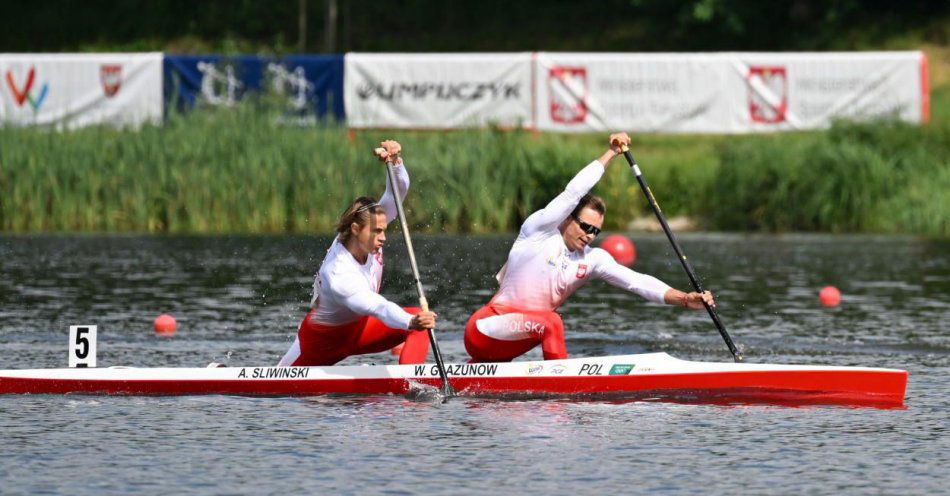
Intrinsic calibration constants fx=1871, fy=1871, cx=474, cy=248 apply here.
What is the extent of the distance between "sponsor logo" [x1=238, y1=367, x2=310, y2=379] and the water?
8.5 inches

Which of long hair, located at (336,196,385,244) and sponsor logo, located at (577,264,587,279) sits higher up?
long hair, located at (336,196,385,244)

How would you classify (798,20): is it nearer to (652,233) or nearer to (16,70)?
(652,233)

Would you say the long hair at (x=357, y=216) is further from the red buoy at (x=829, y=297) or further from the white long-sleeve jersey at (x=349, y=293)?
the red buoy at (x=829, y=297)

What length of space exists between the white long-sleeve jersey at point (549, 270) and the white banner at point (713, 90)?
19051 millimetres

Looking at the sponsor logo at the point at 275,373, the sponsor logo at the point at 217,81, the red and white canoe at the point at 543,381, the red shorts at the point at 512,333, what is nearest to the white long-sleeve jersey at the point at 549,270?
the red shorts at the point at 512,333

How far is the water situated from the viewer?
37.7 feet

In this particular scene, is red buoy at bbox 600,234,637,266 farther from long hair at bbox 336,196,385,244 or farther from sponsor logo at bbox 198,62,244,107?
long hair at bbox 336,196,385,244

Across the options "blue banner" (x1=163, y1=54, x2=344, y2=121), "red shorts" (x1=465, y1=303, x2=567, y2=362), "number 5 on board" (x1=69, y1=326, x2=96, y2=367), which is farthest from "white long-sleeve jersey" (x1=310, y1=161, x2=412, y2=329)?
"blue banner" (x1=163, y1=54, x2=344, y2=121)

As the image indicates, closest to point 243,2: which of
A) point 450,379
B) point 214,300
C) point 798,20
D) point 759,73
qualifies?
point 798,20

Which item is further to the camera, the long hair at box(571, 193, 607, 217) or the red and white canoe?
the long hair at box(571, 193, 607, 217)

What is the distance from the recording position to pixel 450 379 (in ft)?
47.6

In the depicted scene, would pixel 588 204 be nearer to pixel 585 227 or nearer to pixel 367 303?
pixel 585 227

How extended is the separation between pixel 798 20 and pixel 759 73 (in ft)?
42.4

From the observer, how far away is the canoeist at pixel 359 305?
1409 cm
